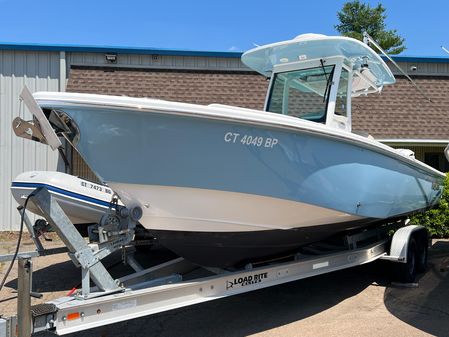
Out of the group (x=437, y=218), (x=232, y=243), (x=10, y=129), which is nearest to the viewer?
(x=232, y=243)

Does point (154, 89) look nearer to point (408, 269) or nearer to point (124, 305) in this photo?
point (408, 269)

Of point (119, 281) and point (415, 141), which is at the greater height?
point (415, 141)

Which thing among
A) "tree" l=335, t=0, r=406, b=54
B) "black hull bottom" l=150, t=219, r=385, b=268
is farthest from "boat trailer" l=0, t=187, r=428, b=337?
"tree" l=335, t=0, r=406, b=54

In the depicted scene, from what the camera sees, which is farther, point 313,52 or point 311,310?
point 313,52

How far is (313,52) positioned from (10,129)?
8.54 metres

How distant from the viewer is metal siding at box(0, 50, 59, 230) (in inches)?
456

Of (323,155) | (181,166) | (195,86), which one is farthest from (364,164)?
(195,86)

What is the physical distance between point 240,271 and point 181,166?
1374 mm

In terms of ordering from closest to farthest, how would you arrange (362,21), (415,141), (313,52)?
(313,52) → (415,141) → (362,21)

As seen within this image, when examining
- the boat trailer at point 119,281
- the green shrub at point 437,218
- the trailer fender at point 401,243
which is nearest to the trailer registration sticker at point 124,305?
the boat trailer at point 119,281

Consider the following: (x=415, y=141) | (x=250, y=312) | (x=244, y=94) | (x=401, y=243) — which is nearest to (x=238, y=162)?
(x=250, y=312)

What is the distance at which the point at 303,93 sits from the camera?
6199mm

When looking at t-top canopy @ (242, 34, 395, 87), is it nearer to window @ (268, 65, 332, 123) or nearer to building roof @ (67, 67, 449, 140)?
window @ (268, 65, 332, 123)

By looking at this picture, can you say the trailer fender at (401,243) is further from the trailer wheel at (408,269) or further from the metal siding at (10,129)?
the metal siding at (10,129)
